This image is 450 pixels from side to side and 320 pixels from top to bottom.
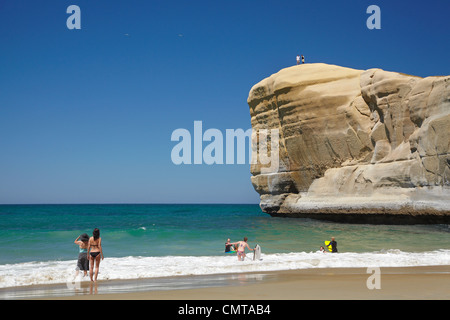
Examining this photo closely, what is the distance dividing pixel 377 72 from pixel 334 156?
7.27 metres

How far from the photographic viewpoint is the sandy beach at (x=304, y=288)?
6699 millimetres

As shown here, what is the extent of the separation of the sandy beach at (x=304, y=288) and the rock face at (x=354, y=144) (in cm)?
1694

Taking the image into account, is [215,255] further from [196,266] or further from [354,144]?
[354,144]

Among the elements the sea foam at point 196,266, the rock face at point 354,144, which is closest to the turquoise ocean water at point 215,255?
the sea foam at point 196,266

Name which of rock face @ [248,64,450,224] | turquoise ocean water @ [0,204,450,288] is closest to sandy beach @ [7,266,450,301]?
turquoise ocean water @ [0,204,450,288]

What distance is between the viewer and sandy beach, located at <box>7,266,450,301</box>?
6699 mm

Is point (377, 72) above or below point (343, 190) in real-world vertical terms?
above

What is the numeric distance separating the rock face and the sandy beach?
16.9 metres

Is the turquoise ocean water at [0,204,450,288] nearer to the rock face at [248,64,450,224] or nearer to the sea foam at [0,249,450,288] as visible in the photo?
the sea foam at [0,249,450,288]
